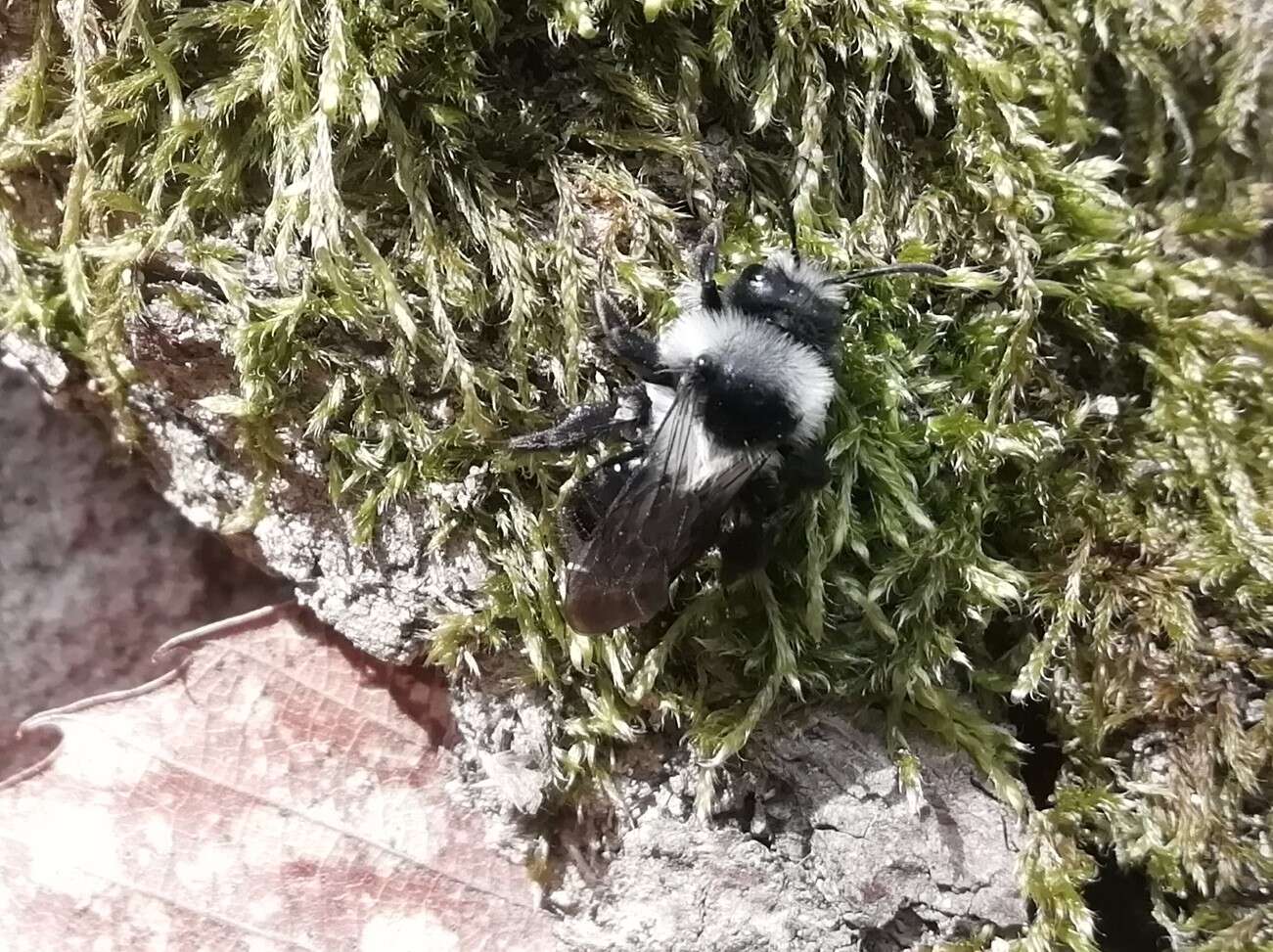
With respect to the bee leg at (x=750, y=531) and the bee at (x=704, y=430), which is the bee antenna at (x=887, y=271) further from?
the bee leg at (x=750, y=531)

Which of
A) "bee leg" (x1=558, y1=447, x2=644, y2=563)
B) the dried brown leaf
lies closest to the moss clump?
"bee leg" (x1=558, y1=447, x2=644, y2=563)

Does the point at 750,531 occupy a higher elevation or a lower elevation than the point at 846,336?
lower

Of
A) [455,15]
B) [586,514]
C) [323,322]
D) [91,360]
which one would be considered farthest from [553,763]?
[455,15]

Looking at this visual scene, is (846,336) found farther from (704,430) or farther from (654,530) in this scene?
(654,530)

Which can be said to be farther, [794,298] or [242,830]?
[242,830]

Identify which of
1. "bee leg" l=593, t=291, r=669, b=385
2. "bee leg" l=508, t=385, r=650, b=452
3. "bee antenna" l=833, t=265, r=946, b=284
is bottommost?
"bee leg" l=508, t=385, r=650, b=452

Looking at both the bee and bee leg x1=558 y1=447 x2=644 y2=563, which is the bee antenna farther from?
bee leg x1=558 y1=447 x2=644 y2=563

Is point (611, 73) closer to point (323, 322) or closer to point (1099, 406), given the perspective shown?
point (323, 322)

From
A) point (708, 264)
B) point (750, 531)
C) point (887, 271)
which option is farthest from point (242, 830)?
point (887, 271)
